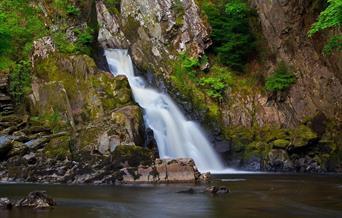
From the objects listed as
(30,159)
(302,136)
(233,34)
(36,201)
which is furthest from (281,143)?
(36,201)

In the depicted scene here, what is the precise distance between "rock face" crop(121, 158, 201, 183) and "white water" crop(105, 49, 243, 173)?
16.7ft

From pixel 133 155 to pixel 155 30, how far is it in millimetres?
15992

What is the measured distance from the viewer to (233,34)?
3884 cm

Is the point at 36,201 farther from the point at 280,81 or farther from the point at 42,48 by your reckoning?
the point at 280,81

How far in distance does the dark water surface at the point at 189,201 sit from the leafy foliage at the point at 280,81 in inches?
493

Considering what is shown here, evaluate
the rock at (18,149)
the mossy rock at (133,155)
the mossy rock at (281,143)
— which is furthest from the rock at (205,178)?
the mossy rock at (281,143)

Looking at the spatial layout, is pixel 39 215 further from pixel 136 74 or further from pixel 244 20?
pixel 244 20

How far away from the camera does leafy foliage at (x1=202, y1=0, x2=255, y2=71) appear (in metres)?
38.9

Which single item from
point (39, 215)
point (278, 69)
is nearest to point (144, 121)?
point (278, 69)

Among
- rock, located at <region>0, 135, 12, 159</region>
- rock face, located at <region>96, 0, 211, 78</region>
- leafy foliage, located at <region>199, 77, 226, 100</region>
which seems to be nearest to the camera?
rock, located at <region>0, 135, 12, 159</region>

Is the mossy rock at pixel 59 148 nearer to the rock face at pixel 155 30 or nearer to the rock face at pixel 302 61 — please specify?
the rock face at pixel 155 30

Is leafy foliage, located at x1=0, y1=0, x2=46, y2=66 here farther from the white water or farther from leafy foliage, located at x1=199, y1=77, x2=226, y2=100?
leafy foliage, located at x1=199, y1=77, x2=226, y2=100

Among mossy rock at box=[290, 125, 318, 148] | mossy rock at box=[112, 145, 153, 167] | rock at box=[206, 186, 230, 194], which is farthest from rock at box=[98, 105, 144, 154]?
mossy rock at box=[290, 125, 318, 148]

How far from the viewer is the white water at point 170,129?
3206cm
